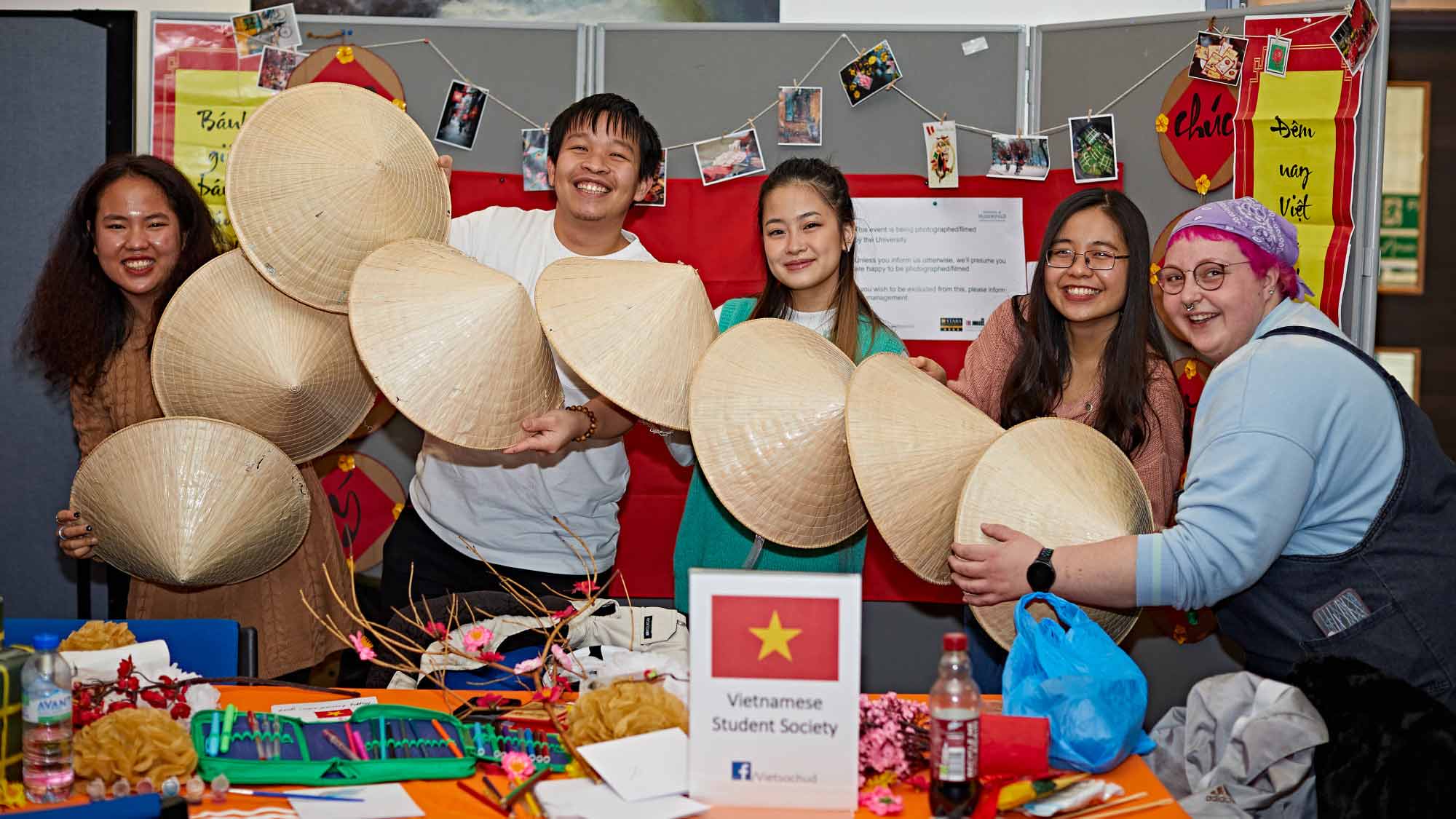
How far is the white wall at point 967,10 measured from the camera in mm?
3459

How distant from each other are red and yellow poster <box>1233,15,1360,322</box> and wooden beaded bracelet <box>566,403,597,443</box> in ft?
5.84

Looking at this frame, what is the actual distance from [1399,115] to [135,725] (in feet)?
13.6

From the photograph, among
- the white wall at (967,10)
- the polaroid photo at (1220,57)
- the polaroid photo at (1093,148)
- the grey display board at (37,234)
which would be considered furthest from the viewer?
the white wall at (967,10)

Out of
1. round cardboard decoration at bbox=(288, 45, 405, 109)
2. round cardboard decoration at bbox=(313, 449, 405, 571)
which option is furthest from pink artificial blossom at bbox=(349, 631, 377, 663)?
round cardboard decoration at bbox=(288, 45, 405, 109)

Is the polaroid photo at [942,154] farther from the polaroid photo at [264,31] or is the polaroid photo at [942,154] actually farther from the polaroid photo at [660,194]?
the polaroid photo at [264,31]

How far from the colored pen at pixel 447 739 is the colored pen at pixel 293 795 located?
0.14 m

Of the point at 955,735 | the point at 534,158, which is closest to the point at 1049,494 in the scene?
the point at 955,735

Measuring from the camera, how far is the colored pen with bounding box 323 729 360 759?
1.45m

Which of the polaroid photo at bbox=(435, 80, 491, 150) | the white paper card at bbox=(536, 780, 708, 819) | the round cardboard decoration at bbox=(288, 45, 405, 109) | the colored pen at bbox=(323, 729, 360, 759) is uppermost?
the round cardboard decoration at bbox=(288, 45, 405, 109)

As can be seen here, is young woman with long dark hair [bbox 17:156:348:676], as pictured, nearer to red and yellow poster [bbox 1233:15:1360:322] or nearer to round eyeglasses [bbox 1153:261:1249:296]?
round eyeglasses [bbox 1153:261:1249:296]

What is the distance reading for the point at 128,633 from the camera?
1782mm

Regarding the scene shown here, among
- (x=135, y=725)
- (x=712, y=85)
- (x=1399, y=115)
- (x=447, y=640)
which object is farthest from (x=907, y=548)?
(x=1399, y=115)

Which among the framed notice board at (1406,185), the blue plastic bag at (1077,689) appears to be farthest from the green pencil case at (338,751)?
the framed notice board at (1406,185)

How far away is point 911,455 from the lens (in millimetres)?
1877
